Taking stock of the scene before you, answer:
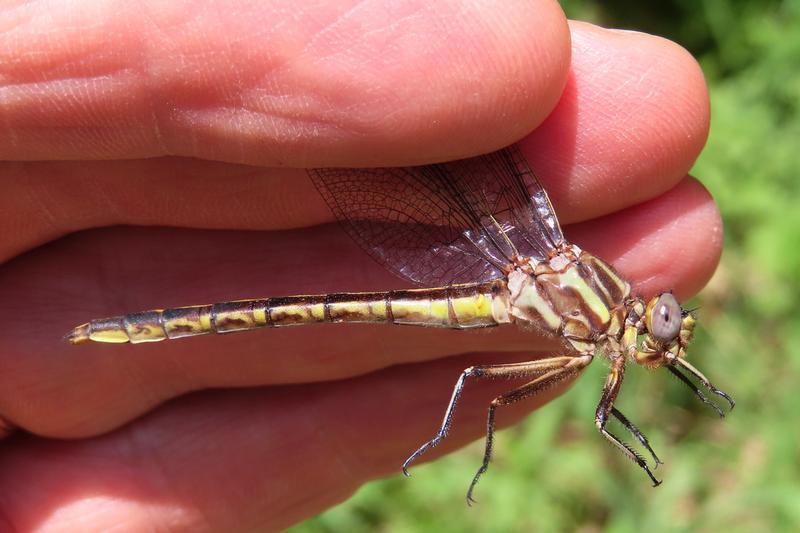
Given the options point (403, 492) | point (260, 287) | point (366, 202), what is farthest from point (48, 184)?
point (403, 492)

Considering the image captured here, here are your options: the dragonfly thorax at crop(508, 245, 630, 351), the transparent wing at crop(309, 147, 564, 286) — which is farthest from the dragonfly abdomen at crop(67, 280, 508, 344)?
the dragonfly thorax at crop(508, 245, 630, 351)

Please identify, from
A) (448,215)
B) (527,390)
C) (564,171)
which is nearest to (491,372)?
(527,390)

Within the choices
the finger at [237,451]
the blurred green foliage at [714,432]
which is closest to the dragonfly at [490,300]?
Answer: the finger at [237,451]

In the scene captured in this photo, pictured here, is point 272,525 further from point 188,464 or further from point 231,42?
point 231,42

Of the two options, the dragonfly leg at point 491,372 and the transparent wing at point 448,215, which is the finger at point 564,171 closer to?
the transparent wing at point 448,215

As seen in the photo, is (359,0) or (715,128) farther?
(715,128)
